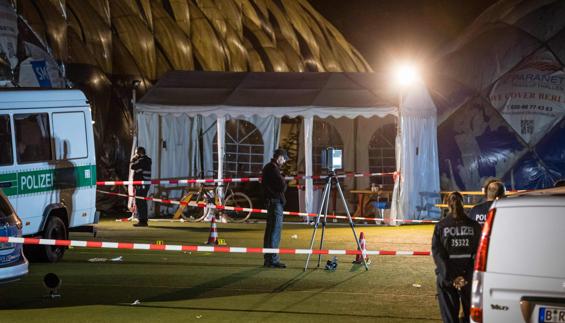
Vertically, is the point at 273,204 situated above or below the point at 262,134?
below

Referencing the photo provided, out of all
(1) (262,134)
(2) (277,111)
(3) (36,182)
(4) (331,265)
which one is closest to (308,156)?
(2) (277,111)

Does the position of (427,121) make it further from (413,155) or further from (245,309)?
(245,309)

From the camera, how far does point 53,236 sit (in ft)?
48.0

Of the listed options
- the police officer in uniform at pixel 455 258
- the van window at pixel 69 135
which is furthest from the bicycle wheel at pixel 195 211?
the police officer in uniform at pixel 455 258

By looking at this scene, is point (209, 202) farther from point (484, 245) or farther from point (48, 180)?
point (484, 245)

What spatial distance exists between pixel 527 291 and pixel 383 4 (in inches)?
1713

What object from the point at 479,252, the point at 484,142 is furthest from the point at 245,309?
the point at 484,142

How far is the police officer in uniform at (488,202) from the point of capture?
9.53 meters

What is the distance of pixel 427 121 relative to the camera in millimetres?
22891

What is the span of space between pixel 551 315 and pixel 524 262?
1.17 ft

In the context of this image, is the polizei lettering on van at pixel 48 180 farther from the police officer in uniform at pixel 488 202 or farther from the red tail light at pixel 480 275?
the red tail light at pixel 480 275

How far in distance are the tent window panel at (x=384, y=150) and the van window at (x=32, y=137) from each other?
12.7 meters

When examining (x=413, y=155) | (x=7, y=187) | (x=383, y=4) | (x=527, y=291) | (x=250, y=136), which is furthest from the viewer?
(x=383, y=4)

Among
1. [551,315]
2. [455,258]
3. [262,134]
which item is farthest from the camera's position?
[262,134]
